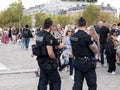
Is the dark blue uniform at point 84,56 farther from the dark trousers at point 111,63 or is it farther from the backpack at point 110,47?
the dark trousers at point 111,63

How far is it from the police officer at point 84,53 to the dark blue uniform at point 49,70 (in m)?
0.42

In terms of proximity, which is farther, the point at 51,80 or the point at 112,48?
the point at 112,48

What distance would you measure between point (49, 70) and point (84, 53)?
76cm

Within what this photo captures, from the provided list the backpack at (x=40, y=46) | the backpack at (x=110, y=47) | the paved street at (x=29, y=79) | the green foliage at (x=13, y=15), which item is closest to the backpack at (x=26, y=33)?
the paved street at (x=29, y=79)

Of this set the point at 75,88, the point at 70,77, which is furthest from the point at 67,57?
the point at 75,88

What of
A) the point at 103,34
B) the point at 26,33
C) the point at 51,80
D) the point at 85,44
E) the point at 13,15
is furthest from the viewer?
the point at 13,15

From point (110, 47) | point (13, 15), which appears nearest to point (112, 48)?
point (110, 47)

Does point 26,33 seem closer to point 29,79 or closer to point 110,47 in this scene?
point 110,47

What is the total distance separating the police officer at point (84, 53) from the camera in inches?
288

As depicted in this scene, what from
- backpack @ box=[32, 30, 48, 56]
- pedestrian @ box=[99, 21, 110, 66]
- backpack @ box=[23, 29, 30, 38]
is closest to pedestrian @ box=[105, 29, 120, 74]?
pedestrian @ box=[99, 21, 110, 66]

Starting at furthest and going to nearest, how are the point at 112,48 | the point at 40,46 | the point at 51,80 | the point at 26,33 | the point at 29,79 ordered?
the point at 26,33
the point at 112,48
the point at 29,79
the point at 51,80
the point at 40,46

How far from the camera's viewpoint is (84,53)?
738 cm

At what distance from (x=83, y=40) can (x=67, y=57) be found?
15.1ft

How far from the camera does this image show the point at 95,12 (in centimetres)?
9000
